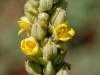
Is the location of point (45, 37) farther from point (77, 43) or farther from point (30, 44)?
point (77, 43)

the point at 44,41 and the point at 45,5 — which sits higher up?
the point at 45,5

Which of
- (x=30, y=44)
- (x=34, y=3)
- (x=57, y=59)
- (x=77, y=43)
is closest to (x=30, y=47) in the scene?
(x=30, y=44)

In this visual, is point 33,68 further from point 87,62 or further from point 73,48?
point 73,48

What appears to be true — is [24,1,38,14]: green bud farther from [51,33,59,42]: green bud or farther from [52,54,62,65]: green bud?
[52,54,62,65]: green bud

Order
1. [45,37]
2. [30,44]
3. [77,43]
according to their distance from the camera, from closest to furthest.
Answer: [45,37]
[30,44]
[77,43]

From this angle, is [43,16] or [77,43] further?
[77,43]

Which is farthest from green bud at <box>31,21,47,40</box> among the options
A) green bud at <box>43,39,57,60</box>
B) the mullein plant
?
green bud at <box>43,39,57,60</box>

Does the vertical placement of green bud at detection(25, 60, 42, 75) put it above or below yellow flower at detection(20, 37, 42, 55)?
below
